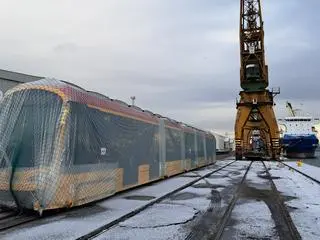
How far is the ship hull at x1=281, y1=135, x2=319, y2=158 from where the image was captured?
45912mm

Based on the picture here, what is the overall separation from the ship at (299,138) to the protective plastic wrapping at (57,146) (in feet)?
129

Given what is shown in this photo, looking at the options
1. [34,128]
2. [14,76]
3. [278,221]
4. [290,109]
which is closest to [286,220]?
[278,221]

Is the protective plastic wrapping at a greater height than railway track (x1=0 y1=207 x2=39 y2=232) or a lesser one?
greater

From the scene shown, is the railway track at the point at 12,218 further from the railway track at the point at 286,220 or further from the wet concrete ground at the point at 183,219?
the railway track at the point at 286,220

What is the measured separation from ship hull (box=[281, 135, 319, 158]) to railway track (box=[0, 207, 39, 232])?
139 feet

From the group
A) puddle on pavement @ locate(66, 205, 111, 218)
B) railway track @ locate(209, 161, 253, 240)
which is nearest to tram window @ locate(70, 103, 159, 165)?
puddle on pavement @ locate(66, 205, 111, 218)

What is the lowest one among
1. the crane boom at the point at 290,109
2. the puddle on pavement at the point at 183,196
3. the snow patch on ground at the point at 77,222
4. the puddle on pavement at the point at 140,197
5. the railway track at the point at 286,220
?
the railway track at the point at 286,220

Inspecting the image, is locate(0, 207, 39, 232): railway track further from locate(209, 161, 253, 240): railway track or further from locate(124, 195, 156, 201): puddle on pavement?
locate(209, 161, 253, 240): railway track

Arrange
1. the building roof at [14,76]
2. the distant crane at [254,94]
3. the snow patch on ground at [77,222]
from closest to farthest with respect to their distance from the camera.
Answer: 1. the snow patch on ground at [77,222]
2. the building roof at [14,76]
3. the distant crane at [254,94]

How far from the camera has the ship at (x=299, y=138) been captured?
46.2 m

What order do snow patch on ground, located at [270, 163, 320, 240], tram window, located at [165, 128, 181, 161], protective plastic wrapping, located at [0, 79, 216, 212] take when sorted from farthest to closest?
tram window, located at [165, 128, 181, 161]
protective plastic wrapping, located at [0, 79, 216, 212]
snow patch on ground, located at [270, 163, 320, 240]

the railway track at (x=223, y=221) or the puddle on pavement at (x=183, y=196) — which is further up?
the puddle on pavement at (x=183, y=196)

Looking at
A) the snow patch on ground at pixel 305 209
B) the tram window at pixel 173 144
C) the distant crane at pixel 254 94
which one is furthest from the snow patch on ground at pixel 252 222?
the distant crane at pixel 254 94

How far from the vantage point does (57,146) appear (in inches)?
326
